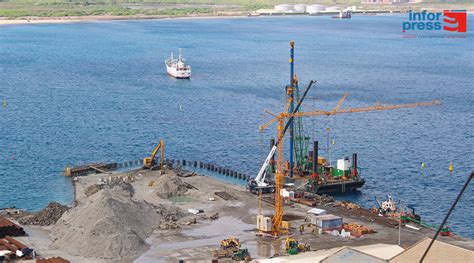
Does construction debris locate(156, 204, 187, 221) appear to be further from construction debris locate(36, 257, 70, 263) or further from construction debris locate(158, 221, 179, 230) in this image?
construction debris locate(36, 257, 70, 263)

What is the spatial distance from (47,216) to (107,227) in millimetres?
11185

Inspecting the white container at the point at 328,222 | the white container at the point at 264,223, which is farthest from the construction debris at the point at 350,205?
the white container at the point at 264,223

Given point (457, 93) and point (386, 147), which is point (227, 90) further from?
point (386, 147)

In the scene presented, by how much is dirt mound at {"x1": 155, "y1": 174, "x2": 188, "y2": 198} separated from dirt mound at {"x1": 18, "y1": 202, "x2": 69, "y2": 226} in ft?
33.5

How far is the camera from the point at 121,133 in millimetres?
131750

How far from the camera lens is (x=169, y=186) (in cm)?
9100

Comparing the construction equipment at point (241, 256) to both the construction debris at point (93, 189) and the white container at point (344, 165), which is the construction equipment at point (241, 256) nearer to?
the construction debris at point (93, 189)

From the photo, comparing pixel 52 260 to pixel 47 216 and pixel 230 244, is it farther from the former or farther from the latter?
pixel 47 216

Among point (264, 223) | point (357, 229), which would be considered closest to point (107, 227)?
point (264, 223)

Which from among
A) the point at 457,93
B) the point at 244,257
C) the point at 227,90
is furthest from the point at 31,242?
the point at 457,93

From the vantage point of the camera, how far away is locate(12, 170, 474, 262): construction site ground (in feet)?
235

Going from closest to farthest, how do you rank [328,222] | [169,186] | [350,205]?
[328,222] < [350,205] < [169,186]

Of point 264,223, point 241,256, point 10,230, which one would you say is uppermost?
point 10,230

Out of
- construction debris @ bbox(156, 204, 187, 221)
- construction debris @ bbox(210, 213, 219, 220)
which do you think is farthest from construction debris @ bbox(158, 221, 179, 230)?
construction debris @ bbox(210, 213, 219, 220)
